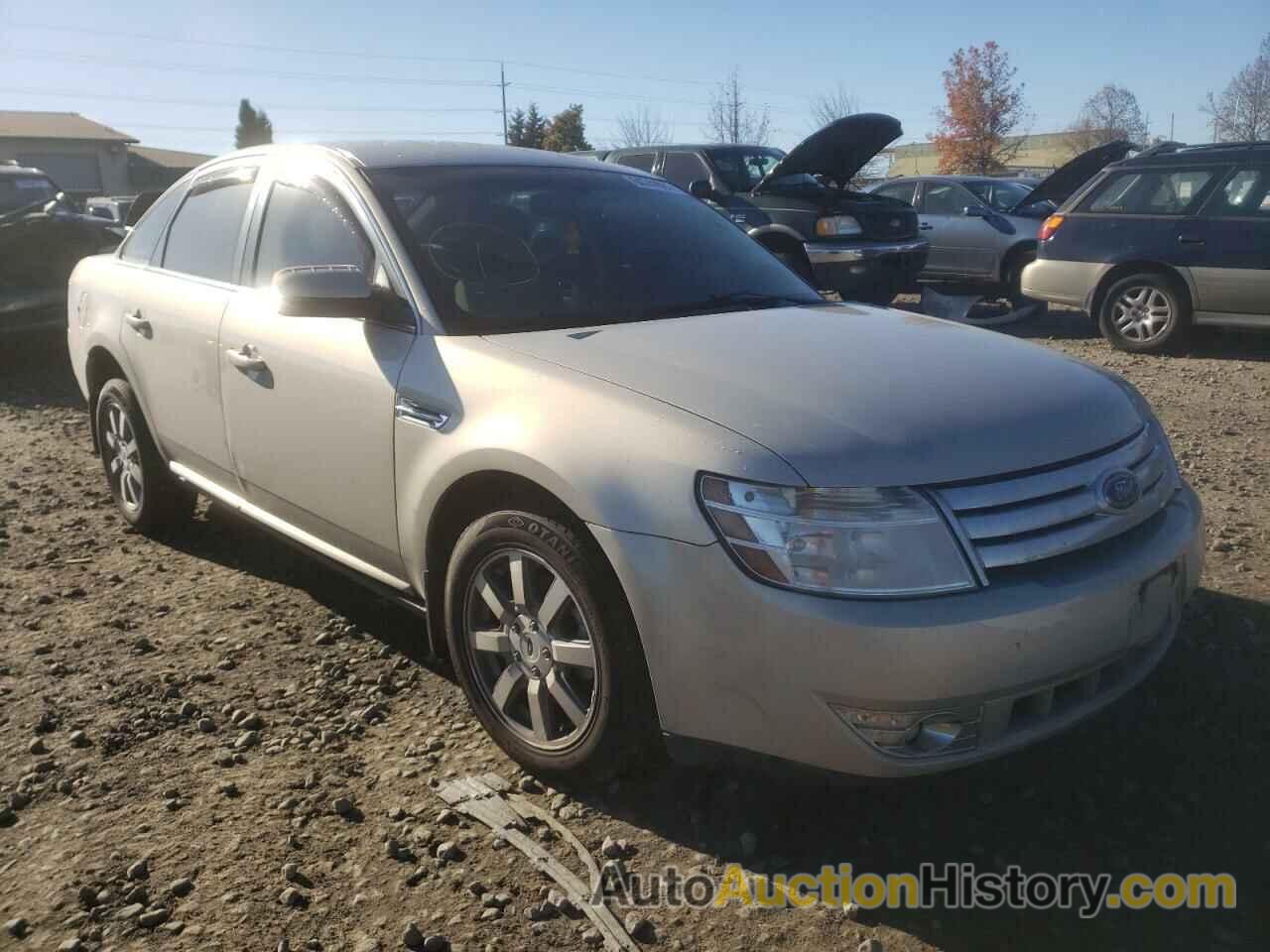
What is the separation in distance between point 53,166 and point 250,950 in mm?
57092

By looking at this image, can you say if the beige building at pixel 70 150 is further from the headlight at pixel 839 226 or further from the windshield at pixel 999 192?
the headlight at pixel 839 226

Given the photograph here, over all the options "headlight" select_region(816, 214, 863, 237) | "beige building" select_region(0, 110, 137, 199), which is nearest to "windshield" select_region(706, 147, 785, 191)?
"headlight" select_region(816, 214, 863, 237)

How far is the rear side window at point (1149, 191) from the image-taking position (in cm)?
880

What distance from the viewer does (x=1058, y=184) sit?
37.0ft

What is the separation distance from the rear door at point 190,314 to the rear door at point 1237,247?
7613 millimetres

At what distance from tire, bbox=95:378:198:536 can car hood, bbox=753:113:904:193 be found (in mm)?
6404

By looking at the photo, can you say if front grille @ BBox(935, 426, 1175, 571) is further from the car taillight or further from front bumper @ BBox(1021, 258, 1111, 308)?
the car taillight

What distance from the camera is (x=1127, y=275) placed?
9.05 meters

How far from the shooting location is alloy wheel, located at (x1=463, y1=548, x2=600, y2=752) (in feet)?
8.67

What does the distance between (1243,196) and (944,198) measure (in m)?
4.34

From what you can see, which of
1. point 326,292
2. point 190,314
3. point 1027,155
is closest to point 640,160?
point 190,314

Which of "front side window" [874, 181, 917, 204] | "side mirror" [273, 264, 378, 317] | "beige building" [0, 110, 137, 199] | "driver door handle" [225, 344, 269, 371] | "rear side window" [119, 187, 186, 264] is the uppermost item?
"beige building" [0, 110, 137, 199]

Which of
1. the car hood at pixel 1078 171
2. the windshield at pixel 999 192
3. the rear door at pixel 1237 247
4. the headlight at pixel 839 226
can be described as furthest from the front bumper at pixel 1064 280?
the windshield at pixel 999 192

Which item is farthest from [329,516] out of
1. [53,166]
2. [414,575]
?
[53,166]
